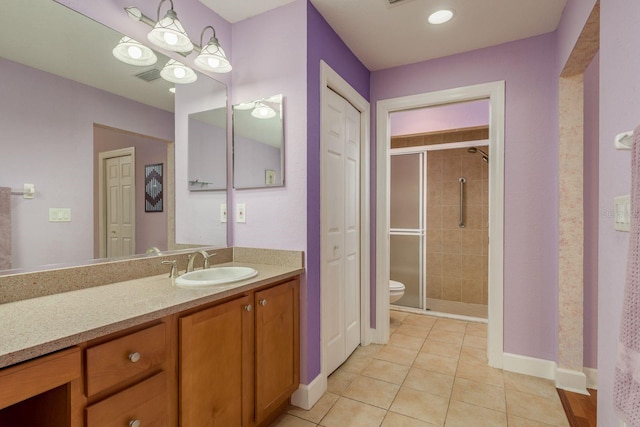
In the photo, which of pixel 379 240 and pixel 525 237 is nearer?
pixel 525 237

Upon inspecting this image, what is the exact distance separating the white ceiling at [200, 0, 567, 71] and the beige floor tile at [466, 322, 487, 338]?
8.22 ft

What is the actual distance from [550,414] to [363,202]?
1.82 metres

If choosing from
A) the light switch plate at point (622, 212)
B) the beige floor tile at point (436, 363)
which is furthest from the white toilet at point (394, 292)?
the light switch plate at point (622, 212)

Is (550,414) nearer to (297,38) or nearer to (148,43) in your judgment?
(297,38)

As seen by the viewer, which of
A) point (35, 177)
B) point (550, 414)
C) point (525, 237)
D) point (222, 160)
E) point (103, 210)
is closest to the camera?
point (35, 177)

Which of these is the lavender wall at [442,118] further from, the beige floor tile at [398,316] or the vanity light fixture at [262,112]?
the beige floor tile at [398,316]

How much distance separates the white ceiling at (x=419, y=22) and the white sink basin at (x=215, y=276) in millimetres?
1600

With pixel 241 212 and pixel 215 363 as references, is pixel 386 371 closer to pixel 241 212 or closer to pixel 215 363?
pixel 215 363

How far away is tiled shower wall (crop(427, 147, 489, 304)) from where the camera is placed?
148 inches

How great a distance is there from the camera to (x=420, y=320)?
3.33 metres

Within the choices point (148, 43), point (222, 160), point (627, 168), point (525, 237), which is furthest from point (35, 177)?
point (525, 237)

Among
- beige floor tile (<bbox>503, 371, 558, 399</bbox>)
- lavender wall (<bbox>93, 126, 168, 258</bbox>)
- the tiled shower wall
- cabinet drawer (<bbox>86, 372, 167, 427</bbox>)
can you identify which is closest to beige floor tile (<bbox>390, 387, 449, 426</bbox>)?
beige floor tile (<bbox>503, 371, 558, 399</bbox>)

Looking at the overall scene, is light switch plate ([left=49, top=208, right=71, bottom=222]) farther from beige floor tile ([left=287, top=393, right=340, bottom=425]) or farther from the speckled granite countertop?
beige floor tile ([left=287, top=393, right=340, bottom=425])

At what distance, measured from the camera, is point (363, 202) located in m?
2.69
